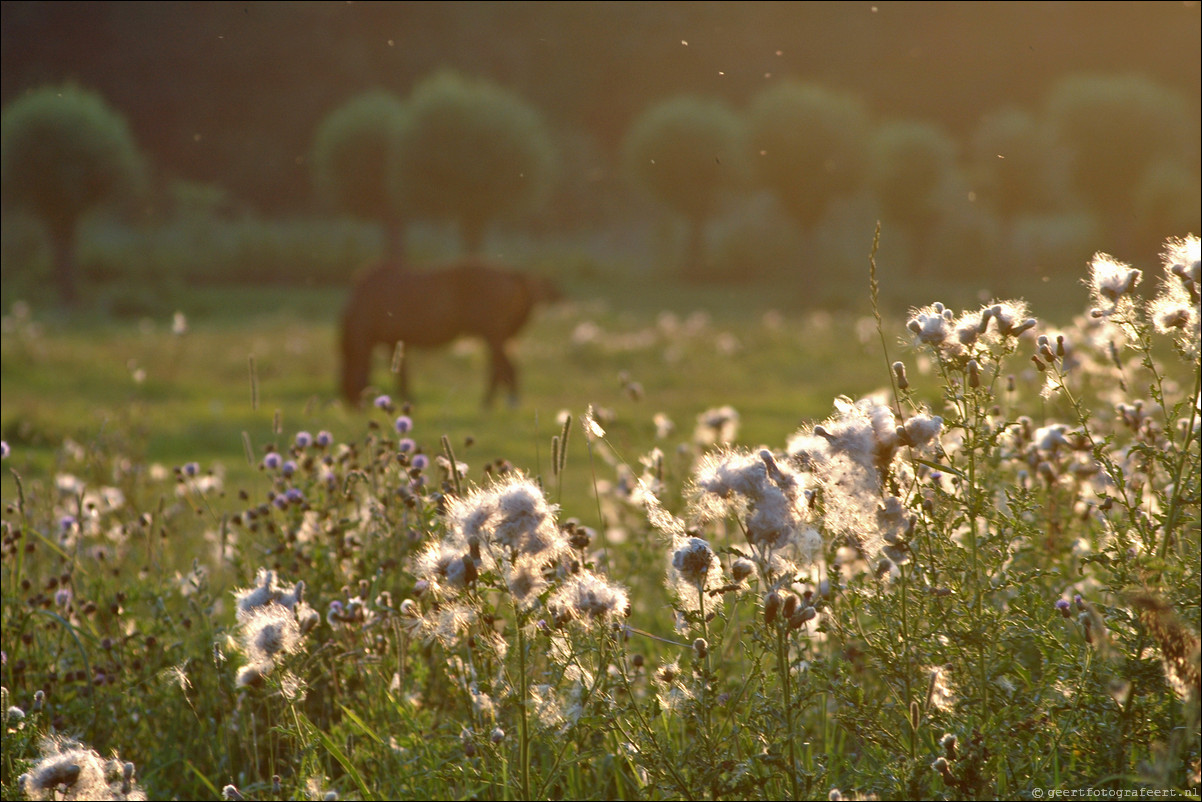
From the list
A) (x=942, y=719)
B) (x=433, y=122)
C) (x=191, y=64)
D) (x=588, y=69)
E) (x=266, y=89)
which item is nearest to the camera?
(x=942, y=719)

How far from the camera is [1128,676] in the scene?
2436 millimetres

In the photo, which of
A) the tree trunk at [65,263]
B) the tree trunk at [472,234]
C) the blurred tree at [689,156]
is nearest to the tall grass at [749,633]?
the tree trunk at [65,263]

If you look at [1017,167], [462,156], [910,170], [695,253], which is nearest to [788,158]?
[695,253]

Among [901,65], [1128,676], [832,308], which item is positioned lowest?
[1128,676]

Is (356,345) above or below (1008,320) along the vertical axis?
above

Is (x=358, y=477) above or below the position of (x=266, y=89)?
below

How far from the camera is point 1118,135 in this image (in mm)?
46812

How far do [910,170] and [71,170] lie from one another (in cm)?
3838

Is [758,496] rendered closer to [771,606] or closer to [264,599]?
[771,606]

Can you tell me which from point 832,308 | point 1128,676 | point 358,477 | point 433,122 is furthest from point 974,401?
point 433,122

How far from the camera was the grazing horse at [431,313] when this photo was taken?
1557 cm

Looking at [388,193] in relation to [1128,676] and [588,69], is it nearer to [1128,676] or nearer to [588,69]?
[588,69]

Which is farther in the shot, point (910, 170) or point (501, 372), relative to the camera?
point (910, 170)

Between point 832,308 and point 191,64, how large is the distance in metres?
39.7
